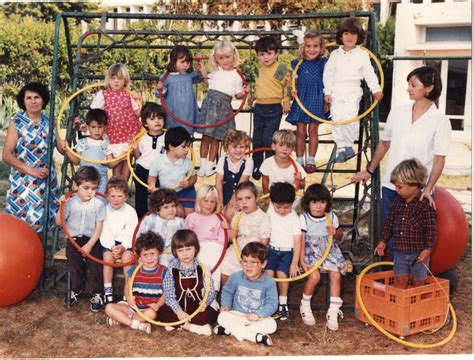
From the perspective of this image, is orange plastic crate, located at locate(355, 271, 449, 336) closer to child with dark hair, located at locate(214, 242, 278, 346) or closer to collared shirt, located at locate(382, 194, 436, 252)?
collared shirt, located at locate(382, 194, 436, 252)

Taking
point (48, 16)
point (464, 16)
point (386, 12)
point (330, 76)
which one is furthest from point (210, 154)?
point (48, 16)

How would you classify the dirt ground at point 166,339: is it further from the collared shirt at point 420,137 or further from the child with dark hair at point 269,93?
the child with dark hair at point 269,93

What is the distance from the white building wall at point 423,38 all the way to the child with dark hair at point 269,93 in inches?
449

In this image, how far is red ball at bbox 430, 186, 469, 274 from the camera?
6.41 metres

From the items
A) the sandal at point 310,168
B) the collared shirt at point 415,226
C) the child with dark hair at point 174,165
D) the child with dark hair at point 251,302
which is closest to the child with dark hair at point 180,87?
the child with dark hair at point 174,165

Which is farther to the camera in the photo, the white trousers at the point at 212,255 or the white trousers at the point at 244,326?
the white trousers at the point at 212,255

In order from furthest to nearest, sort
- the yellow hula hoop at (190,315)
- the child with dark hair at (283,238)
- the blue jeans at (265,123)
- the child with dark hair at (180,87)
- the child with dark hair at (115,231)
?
the blue jeans at (265,123) → the child with dark hair at (180,87) → the child with dark hair at (115,231) → the child with dark hair at (283,238) → the yellow hula hoop at (190,315)

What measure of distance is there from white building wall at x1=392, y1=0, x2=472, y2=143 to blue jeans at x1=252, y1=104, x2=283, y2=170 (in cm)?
1138

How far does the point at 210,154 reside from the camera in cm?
709

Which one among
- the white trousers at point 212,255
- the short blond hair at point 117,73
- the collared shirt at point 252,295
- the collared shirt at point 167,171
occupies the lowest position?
the collared shirt at point 252,295

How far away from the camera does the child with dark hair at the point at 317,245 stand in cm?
584

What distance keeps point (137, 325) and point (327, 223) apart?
1794mm

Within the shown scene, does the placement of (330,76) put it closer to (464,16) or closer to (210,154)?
(210,154)

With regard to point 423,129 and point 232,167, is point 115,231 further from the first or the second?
point 423,129
